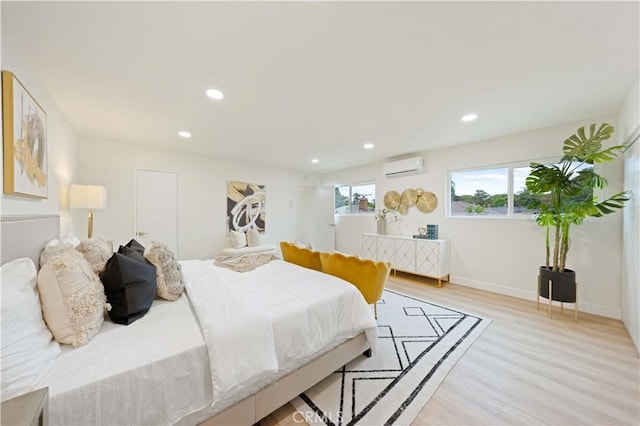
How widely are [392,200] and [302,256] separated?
8.84 ft

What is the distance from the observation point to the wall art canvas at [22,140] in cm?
145

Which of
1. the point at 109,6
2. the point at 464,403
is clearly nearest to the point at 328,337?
the point at 464,403

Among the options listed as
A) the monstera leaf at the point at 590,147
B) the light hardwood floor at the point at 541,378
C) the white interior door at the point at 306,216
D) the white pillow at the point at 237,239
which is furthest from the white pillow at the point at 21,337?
the white interior door at the point at 306,216

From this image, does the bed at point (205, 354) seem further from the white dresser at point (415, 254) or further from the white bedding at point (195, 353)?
the white dresser at point (415, 254)

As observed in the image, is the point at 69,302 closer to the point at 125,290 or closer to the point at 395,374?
the point at 125,290

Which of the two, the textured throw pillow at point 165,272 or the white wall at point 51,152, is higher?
the white wall at point 51,152

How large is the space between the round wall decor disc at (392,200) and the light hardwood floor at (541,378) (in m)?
2.55

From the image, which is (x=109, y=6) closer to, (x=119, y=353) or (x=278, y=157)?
(x=119, y=353)

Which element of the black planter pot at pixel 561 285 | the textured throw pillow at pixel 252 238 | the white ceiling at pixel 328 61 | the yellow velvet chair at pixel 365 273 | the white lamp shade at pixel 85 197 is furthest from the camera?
the textured throw pillow at pixel 252 238

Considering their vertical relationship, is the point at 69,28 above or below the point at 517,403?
above

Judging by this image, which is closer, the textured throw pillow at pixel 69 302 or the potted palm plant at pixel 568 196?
the textured throw pillow at pixel 69 302

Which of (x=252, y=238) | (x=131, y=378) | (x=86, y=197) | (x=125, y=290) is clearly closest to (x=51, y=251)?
(x=125, y=290)

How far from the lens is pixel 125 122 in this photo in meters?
2.96

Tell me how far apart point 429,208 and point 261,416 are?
4057 mm
